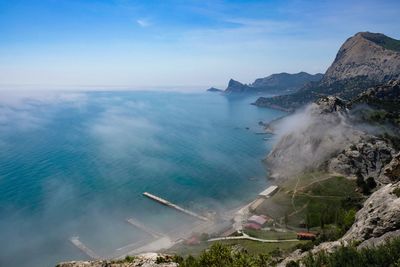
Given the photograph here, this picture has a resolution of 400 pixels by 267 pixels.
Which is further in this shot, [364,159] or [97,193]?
[97,193]

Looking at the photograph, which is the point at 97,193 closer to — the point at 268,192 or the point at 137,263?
the point at 268,192

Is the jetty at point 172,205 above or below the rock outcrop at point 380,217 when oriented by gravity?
below

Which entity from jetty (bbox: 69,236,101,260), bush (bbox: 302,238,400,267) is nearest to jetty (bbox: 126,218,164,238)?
jetty (bbox: 69,236,101,260)

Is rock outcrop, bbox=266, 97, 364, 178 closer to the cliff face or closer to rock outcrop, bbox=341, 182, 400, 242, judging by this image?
the cliff face

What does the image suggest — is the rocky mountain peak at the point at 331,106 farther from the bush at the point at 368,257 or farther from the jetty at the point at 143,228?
the bush at the point at 368,257

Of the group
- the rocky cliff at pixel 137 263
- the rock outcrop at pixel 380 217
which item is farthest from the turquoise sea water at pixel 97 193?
the rock outcrop at pixel 380 217

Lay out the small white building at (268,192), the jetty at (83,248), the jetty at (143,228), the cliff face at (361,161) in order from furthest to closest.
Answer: the small white building at (268,192) → the jetty at (143,228) → the jetty at (83,248) → the cliff face at (361,161)

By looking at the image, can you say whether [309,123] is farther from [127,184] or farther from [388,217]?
[388,217]

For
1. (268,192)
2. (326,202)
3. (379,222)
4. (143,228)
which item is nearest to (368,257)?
(379,222)

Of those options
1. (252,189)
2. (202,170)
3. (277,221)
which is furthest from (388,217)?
(202,170)
